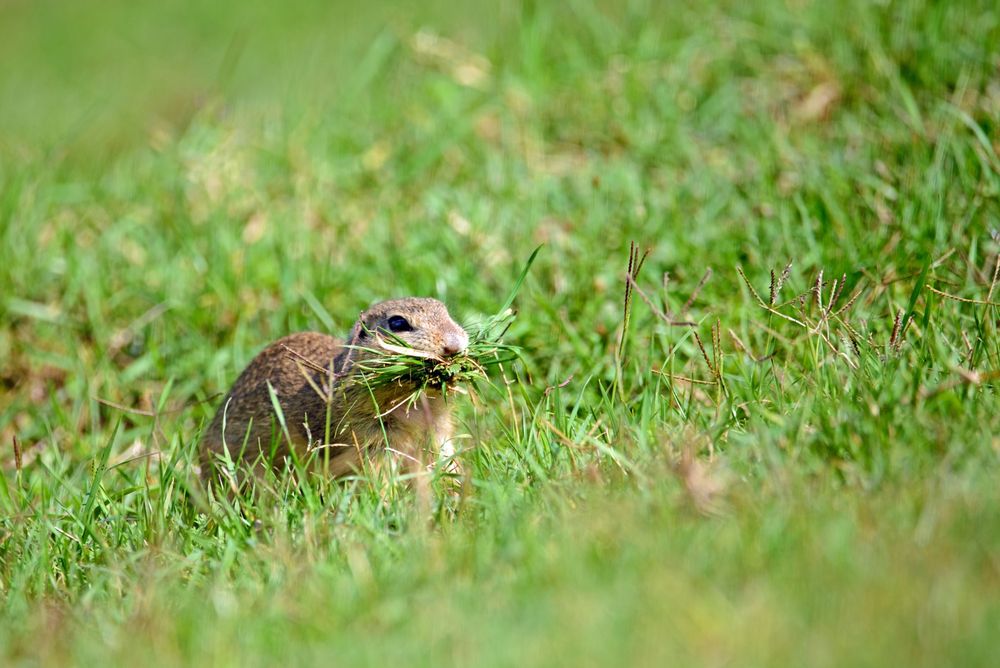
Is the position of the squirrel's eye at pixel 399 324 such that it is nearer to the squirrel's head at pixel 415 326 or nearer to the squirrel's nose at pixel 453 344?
the squirrel's head at pixel 415 326

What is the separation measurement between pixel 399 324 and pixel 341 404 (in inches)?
12.7

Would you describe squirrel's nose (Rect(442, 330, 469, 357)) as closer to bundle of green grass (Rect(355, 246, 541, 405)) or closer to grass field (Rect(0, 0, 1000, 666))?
bundle of green grass (Rect(355, 246, 541, 405))

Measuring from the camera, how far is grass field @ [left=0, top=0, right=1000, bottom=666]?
234cm

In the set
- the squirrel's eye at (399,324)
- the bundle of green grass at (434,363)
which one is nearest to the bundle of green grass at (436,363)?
the bundle of green grass at (434,363)

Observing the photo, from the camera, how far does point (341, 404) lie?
390cm

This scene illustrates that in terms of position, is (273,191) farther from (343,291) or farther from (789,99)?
(789,99)

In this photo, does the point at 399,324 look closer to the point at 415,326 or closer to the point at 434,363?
the point at 415,326

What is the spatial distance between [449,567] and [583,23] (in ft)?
14.3

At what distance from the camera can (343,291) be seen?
4992mm

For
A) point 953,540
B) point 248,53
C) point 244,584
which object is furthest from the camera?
point 248,53

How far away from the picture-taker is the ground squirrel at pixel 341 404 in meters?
3.65

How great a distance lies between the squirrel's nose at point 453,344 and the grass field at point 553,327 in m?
0.22

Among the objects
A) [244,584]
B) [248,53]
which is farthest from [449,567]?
[248,53]

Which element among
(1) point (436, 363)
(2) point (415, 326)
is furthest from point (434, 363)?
(2) point (415, 326)
